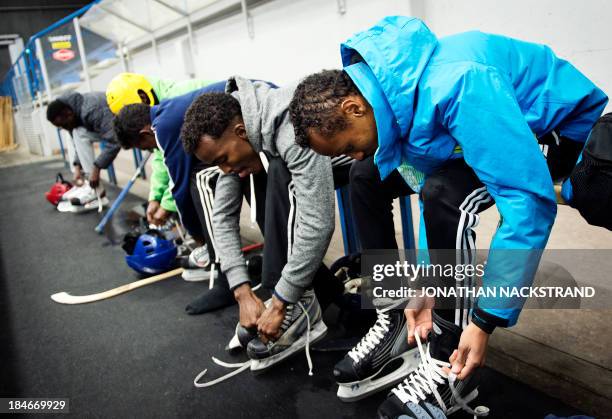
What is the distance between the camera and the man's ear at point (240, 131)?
50.8 inches

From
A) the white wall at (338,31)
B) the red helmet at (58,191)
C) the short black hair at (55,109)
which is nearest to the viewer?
the white wall at (338,31)

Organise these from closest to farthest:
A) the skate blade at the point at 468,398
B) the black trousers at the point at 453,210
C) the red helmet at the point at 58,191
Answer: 1. the black trousers at the point at 453,210
2. the skate blade at the point at 468,398
3. the red helmet at the point at 58,191

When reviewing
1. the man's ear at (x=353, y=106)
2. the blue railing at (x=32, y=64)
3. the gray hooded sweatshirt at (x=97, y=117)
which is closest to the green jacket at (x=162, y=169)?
the gray hooded sweatshirt at (x=97, y=117)

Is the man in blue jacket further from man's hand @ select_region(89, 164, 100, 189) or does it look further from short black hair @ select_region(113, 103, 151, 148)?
man's hand @ select_region(89, 164, 100, 189)

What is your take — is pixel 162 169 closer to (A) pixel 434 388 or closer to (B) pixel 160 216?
(B) pixel 160 216

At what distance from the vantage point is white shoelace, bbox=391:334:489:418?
3.17 ft

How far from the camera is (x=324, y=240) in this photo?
1.25m

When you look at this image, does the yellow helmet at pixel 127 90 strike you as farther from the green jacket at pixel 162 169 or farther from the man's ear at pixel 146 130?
the man's ear at pixel 146 130

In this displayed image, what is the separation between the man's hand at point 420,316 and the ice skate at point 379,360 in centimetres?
13

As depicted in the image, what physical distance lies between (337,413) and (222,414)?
1.00ft

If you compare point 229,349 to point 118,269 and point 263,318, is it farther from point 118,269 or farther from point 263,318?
point 118,269

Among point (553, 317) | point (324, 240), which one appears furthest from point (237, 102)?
point (553, 317)

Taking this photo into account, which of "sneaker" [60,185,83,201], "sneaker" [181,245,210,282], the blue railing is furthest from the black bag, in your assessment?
the blue railing

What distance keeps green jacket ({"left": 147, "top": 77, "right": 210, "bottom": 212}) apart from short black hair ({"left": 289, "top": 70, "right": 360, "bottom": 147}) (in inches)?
51.6
